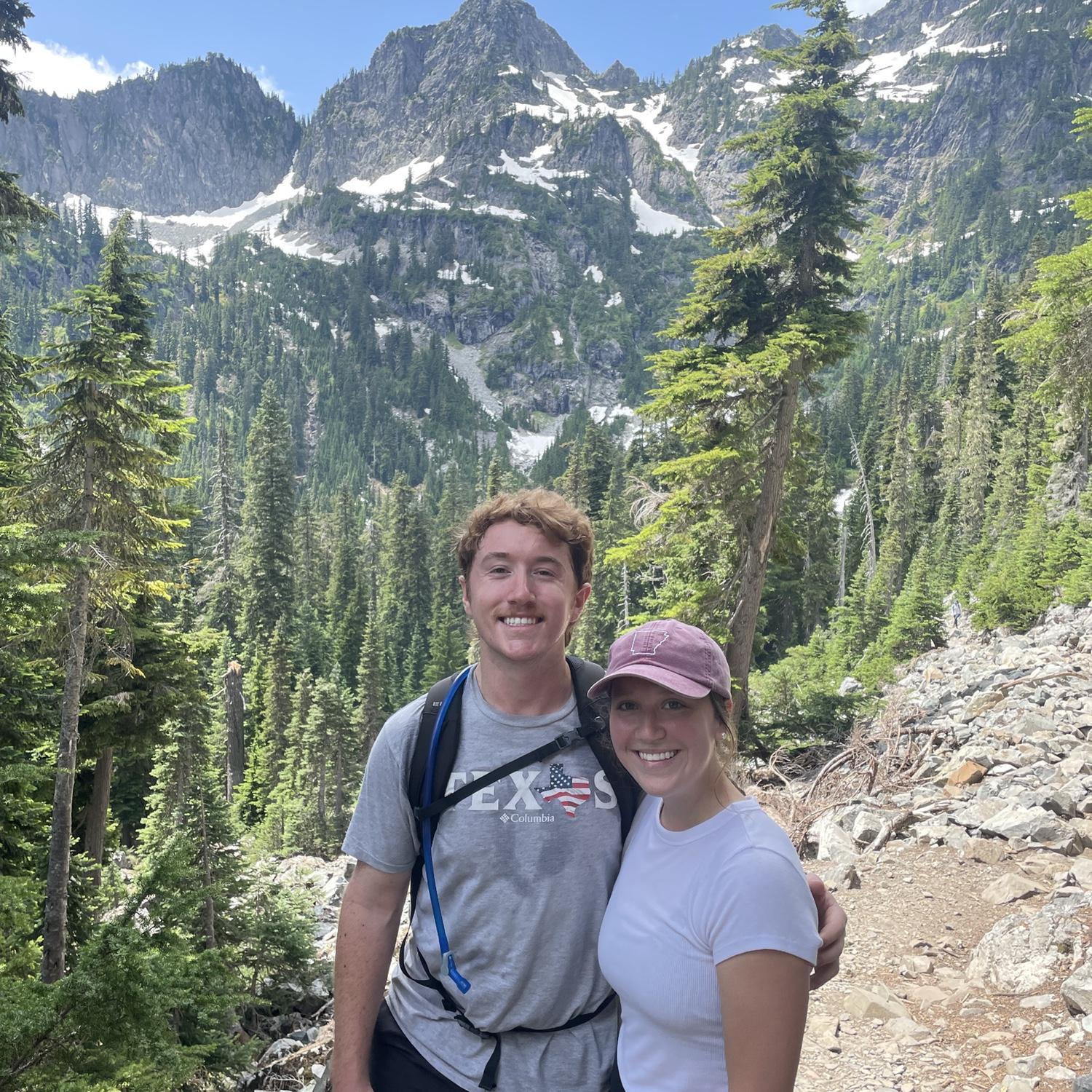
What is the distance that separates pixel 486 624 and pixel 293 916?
35.6 ft

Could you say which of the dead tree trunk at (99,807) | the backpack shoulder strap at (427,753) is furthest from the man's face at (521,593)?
the dead tree trunk at (99,807)

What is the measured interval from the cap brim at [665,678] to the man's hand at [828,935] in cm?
52

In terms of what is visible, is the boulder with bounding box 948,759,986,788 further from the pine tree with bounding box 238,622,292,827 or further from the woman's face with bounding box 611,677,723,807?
the pine tree with bounding box 238,622,292,827

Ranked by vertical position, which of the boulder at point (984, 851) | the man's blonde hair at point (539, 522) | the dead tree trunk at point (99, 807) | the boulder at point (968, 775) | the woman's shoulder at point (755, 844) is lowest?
the dead tree trunk at point (99, 807)

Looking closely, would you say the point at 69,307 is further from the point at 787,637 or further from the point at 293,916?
the point at 787,637

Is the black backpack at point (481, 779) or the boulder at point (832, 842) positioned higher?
the black backpack at point (481, 779)

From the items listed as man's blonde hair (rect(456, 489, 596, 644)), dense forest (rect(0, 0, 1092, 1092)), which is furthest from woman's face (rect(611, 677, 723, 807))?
dense forest (rect(0, 0, 1092, 1092))

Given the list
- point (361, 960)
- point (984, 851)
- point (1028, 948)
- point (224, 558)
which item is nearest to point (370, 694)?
point (224, 558)

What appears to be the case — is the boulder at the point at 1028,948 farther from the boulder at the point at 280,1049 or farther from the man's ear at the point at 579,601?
the boulder at the point at 280,1049

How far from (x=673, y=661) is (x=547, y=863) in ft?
2.54

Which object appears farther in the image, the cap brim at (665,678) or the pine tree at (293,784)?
the pine tree at (293,784)

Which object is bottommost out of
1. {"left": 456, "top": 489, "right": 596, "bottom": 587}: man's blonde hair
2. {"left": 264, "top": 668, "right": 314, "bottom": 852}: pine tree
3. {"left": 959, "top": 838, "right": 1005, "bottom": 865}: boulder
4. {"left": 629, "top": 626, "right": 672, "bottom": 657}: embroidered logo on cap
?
{"left": 264, "top": 668, "right": 314, "bottom": 852}: pine tree

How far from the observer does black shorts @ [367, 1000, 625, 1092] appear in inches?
92.7

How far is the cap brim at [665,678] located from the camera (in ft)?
6.41
